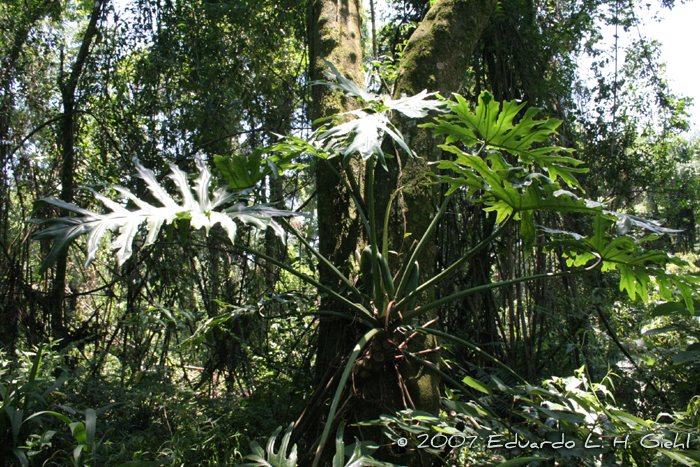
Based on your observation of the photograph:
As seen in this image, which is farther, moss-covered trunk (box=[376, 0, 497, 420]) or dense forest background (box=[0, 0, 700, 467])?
moss-covered trunk (box=[376, 0, 497, 420])

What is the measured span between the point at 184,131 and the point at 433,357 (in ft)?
8.44

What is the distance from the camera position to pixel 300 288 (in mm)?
3279

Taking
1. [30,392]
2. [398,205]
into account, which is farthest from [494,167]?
[30,392]

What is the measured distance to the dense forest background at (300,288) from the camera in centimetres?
148

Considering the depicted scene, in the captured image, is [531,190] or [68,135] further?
[68,135]

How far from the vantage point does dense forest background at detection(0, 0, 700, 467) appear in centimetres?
148

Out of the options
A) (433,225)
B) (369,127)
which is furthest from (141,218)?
(433,225)

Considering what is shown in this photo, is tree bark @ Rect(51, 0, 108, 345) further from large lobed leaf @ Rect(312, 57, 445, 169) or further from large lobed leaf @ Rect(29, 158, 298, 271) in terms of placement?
large lobed leaf @ Rect(312, 57, 445, 169)

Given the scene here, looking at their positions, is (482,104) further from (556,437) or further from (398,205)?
(556,437)

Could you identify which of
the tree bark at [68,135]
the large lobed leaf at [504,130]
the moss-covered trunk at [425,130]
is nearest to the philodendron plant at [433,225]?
the large lobed leaf at [504,130]

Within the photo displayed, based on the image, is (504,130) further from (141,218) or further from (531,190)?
(141,218)

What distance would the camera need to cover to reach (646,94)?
5836mm

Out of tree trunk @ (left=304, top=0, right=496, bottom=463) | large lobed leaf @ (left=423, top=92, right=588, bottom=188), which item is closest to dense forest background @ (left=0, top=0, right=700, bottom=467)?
tree trunk @ (left=304, top=0, right=496, bottom=463)

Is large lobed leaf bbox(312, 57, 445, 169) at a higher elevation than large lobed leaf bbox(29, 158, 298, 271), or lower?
higher
